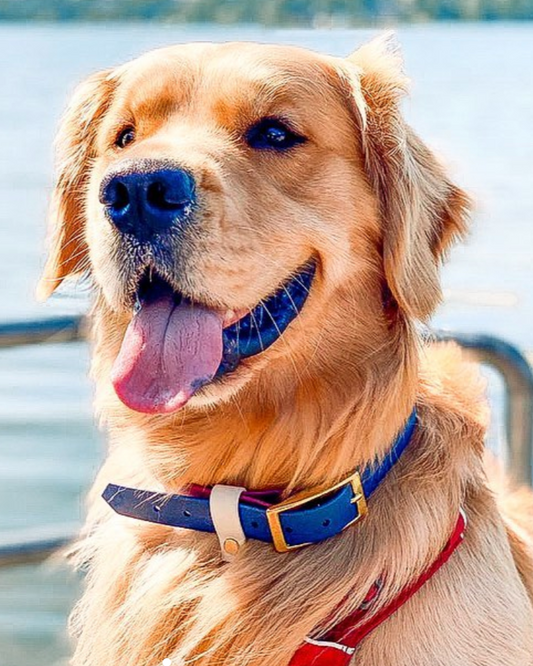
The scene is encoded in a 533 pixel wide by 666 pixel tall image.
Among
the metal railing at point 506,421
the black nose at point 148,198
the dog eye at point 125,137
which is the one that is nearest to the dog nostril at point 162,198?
the black nose at point 148,198

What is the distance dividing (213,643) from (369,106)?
1328mm

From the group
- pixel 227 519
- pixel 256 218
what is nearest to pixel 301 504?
pixel 227 519

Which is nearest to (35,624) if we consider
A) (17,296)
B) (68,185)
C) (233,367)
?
(68,185)

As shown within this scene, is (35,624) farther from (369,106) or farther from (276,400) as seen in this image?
(369,106)

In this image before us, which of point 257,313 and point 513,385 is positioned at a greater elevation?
point 257,313

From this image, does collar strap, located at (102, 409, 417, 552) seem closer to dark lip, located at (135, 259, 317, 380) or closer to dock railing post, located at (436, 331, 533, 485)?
dark lip, located at (135, 259, 317, 380)

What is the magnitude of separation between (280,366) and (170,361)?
0.32 meters

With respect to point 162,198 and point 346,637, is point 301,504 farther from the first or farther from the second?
point 162,198

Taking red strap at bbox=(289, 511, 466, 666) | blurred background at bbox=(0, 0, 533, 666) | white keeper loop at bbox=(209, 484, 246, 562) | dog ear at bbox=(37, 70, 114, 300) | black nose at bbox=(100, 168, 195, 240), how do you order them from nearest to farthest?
1. black nose at bbox=(100, 168, 195, 240)
2. red strap at bbox=(289, 511, 466, 666)
3. white keeper loop at bbox=(209, 484, 246, 562)
4. dog ear at bbox=(37, 70, 114, 300)
5. blurred background at bbox=(0, 0, 533, 666)

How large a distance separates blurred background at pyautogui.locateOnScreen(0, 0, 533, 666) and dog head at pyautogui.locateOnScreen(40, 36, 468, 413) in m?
0.24

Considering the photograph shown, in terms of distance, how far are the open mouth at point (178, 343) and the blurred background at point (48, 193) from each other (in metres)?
0.61

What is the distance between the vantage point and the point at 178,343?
2439 millimetres

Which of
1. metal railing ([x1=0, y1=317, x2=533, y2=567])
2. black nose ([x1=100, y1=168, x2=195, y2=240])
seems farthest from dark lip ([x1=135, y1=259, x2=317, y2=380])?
metal railing ([x1=0, y1=317, x2=533, y2=567])

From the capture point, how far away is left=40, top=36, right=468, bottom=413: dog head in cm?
241
